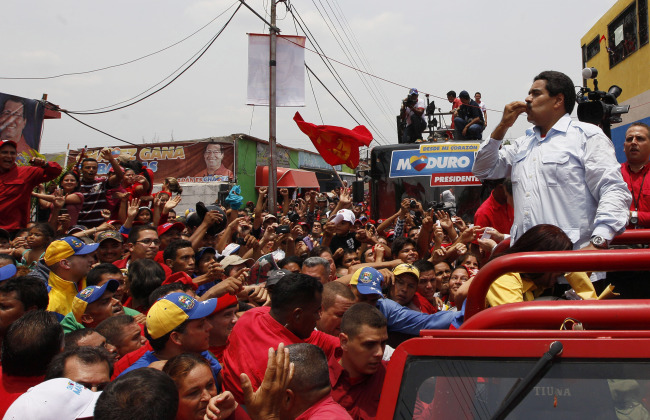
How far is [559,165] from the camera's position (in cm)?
302

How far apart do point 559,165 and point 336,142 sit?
27.8 ft

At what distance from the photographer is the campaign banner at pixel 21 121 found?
31.5ft

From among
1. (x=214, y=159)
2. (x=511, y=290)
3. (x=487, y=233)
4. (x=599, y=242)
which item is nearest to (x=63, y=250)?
(x=487, y=233)

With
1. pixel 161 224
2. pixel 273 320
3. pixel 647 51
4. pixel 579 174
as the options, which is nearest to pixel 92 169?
pixel 161 224

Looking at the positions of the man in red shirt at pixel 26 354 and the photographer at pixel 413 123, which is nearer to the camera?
the man in red shirt at pixel 26 354

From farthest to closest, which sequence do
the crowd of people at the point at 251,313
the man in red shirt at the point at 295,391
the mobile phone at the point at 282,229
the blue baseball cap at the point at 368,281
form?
the mobile phone at the point at 282,229 < the blue baseball cap at the point at 368,281 < the crowd of people at the point at 251,313 < the man in red shirt at the point at 295,391

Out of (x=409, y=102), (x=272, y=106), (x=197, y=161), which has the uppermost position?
(x=197, y=161)

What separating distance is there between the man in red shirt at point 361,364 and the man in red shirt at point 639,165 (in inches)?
95.1

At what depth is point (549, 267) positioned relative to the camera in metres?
1.93

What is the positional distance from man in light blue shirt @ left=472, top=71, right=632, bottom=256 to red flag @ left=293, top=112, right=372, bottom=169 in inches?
317

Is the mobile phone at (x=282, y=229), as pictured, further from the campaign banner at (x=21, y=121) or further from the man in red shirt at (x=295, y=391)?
the campaign banner at (x=21, y=121)

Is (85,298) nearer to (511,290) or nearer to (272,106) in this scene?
(511,290)

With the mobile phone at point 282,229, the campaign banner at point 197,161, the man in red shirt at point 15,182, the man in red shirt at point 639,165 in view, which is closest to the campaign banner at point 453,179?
the mobile phone at point 282,229

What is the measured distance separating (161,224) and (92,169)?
1143 mm
